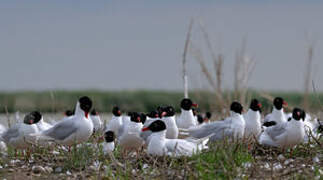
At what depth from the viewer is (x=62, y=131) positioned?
7.90 meters

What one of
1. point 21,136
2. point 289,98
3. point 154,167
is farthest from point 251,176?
point 289,98

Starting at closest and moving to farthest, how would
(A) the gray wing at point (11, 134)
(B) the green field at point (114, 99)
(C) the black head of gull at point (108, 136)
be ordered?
1. (C) the black head of gull at point (108, 136)
2. (A) the gray wing at point (11, 134)
3. (B) the green field at point (114, 99)

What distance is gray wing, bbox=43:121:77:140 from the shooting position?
7855 mm

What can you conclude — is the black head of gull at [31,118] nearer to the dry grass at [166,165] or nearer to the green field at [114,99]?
Answer: the dry grass at [166,165]

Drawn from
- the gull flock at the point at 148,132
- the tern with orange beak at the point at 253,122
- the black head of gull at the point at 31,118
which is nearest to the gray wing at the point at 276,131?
the gull flock at the point at 148,132

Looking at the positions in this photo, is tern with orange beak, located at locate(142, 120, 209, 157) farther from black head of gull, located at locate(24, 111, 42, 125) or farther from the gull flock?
black head of gull, located at locate(24, 111, 42, 125)

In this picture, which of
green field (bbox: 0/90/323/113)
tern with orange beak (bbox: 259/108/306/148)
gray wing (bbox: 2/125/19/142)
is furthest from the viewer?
green field (bbox: 0/90/323/113)

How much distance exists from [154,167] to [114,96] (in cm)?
2036

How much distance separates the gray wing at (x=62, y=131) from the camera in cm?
786

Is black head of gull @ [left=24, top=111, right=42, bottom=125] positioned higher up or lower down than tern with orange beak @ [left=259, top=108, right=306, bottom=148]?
higher up

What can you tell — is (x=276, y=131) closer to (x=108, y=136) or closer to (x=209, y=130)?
(x=209, y=130)

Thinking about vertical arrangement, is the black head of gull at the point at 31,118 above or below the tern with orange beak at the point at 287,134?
above

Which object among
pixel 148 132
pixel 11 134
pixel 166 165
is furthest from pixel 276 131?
pixel 11 134

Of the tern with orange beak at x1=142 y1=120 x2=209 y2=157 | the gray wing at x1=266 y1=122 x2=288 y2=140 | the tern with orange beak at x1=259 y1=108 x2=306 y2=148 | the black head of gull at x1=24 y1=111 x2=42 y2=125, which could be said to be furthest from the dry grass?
the black head of gull at x1=24 y1=111 x2=42 y2=125
